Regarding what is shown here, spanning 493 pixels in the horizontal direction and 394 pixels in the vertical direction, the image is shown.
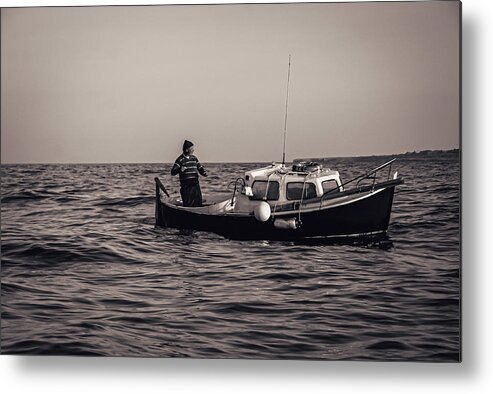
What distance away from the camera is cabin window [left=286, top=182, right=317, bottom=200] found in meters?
3.84

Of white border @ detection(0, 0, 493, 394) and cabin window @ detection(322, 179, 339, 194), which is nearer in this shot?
white border @ detection(0, 0, 493, 394)

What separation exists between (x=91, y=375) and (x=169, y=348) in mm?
430

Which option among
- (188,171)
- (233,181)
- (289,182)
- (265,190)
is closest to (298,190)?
(289,182)

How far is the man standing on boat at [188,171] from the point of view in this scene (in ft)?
12.6

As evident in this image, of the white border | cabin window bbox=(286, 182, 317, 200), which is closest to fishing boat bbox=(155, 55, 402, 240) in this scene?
cabin window bbox=(286, 182, 317, 200)

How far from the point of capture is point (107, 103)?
12.9ft

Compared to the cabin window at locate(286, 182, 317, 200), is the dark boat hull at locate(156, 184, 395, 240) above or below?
below

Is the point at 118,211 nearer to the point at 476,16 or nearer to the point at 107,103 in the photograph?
the point at 107,103

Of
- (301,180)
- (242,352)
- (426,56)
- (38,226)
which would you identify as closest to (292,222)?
(301,180)

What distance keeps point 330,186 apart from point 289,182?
20cm

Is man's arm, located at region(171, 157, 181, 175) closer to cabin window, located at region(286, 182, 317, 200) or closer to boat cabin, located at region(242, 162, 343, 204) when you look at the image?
boat cabin, located at region(242, 162, 343, 204)

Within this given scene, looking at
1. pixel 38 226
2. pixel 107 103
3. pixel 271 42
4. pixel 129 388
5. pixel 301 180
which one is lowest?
pixel 129 388

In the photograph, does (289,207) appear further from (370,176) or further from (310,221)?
(370,176)

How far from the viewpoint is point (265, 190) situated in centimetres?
386
